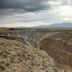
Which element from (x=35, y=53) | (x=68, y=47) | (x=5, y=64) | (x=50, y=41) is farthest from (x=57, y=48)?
(x=5, y=64)

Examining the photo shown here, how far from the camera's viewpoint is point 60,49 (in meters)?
61.4

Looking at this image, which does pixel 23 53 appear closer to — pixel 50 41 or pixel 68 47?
pixel 68 47

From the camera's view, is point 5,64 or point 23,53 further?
point 23,53

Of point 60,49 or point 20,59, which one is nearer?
point 20,59

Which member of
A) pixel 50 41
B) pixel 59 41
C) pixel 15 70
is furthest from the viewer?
pixel 50 41

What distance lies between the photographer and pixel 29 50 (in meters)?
18.7

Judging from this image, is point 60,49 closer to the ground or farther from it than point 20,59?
closer to the ground

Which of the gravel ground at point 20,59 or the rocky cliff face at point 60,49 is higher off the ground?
the gravel ground at point 20,59

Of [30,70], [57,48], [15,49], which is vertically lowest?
[57,48]

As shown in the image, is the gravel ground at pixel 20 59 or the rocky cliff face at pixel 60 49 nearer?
the gravel ground at pixel 20 59

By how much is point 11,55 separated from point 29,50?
2.55 m

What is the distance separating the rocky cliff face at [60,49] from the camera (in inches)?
2138

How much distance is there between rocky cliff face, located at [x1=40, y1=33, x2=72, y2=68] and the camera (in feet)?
178

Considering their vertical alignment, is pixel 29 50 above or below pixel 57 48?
above
